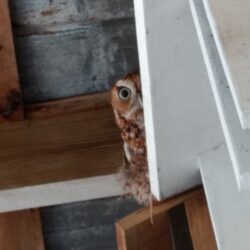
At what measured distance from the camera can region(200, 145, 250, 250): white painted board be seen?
713mm

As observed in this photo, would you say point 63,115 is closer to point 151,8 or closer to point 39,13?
point 39,13

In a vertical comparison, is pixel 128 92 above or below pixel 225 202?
above

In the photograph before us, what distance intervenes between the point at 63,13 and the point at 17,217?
47 centimetres

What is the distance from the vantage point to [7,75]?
42.4 inches

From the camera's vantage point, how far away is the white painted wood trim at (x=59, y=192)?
1086mm

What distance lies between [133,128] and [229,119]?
503mm

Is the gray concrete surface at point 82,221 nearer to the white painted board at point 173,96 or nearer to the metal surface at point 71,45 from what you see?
the metal surface at point 71,45

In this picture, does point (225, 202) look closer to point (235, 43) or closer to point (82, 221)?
point (235, 43)

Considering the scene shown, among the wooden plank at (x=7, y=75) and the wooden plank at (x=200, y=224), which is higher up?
the wooden plank at (x=7, y=75)

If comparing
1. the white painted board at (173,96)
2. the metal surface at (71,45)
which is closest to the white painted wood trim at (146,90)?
the white painted board at (173,96)

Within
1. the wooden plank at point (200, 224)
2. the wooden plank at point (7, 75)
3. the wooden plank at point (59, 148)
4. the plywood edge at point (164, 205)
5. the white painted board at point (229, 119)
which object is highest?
the wooden plank at point (7, 75)

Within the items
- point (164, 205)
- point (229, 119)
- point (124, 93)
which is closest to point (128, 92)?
point (124, 93)

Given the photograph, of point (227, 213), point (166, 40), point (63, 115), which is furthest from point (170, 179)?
point (63, 115)

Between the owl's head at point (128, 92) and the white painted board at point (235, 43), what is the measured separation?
0.46 meters
